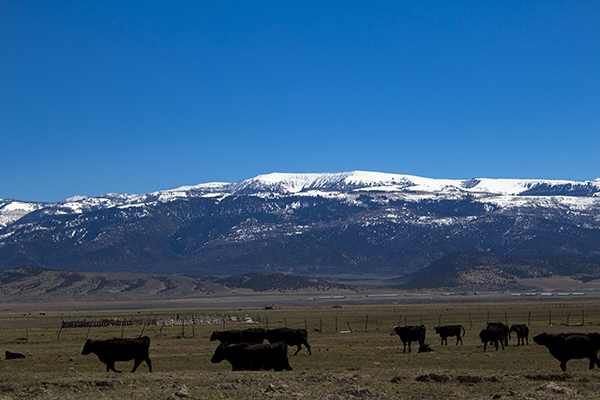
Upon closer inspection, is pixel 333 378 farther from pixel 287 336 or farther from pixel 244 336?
pixel 244 336

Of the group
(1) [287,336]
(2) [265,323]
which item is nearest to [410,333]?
(1) [287,336]

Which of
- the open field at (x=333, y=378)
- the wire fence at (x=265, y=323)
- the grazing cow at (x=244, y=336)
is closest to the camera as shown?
the open field at (x=333, y=378)

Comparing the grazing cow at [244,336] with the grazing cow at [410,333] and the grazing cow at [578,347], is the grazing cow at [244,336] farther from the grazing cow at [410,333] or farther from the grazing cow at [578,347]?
the grazing cow at [578,347]

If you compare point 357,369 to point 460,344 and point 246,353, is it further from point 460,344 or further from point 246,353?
point 460,344

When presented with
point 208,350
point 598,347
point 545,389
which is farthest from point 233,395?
point 208,350

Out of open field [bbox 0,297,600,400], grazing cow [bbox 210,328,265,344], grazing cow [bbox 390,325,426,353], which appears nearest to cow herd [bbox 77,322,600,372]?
open field [bbox 0,297,600,400]

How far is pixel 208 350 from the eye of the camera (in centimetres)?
3684

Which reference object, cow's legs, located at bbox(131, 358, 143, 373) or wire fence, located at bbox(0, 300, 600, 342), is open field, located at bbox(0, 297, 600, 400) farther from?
wire fence, located at bbox(0, 300, 600, 342)

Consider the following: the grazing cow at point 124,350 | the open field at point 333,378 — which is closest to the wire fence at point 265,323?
the open field at point 333,378

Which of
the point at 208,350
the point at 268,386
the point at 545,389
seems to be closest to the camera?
the point at 545,389

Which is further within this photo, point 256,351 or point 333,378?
point 256,351

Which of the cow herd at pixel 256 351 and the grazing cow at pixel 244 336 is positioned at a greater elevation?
the cow herd at pixel 256 351

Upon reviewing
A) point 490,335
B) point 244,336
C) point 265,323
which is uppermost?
point 490,335

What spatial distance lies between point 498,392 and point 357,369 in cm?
777
